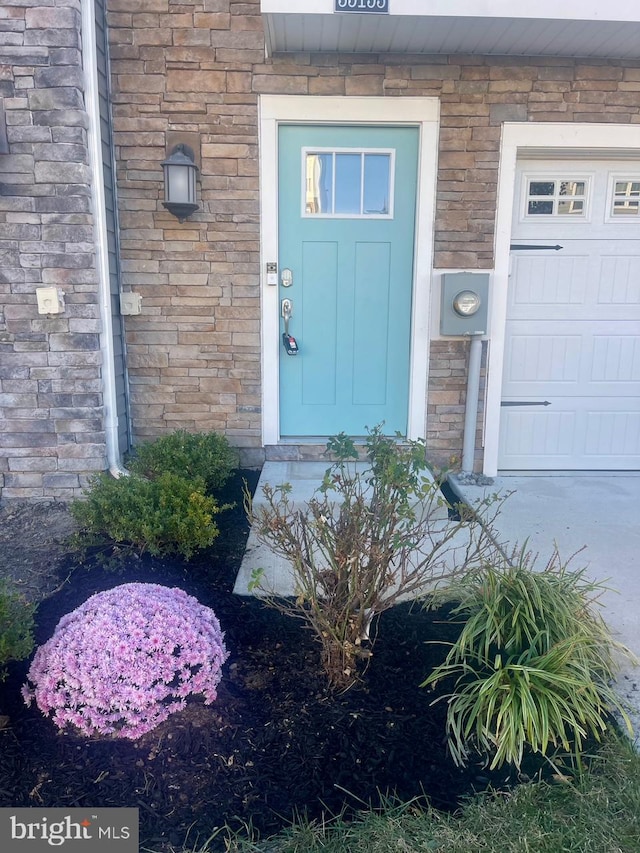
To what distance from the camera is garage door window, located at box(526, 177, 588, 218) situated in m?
4.25

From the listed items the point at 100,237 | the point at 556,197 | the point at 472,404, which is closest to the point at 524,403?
the point at 472,404

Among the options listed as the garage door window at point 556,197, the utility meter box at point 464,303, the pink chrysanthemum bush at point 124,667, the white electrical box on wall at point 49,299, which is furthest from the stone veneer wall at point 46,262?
the garage door window at point 556,197

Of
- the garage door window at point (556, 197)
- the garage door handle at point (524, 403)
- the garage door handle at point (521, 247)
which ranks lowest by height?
the garage door handle at point (524, 403)

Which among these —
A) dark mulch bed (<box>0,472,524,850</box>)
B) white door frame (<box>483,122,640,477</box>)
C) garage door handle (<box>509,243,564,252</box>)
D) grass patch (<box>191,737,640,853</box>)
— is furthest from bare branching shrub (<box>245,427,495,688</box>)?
garage door handle (<box>509,243,564,252</box>)

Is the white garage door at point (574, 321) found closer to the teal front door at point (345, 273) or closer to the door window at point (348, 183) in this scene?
the teal front door at point (345, 273)

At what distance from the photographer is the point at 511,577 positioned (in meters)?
2.31

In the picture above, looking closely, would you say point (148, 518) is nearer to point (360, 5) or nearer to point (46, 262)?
point (46, 262)

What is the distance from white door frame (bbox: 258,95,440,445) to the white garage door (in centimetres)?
67

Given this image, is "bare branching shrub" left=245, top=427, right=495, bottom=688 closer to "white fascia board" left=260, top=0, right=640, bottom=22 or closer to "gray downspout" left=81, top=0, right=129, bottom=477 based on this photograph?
"gray downspout" left=81, top=0, right=129, bottom=477

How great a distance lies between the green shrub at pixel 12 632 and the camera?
194cm

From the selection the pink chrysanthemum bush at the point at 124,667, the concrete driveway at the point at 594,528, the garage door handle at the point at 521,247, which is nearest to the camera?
the pink chrysanthemum bush at the point at 124,667

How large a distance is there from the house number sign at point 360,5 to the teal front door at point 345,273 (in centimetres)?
83

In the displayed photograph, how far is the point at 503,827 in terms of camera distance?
1631 mm

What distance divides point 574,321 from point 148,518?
3.31m
